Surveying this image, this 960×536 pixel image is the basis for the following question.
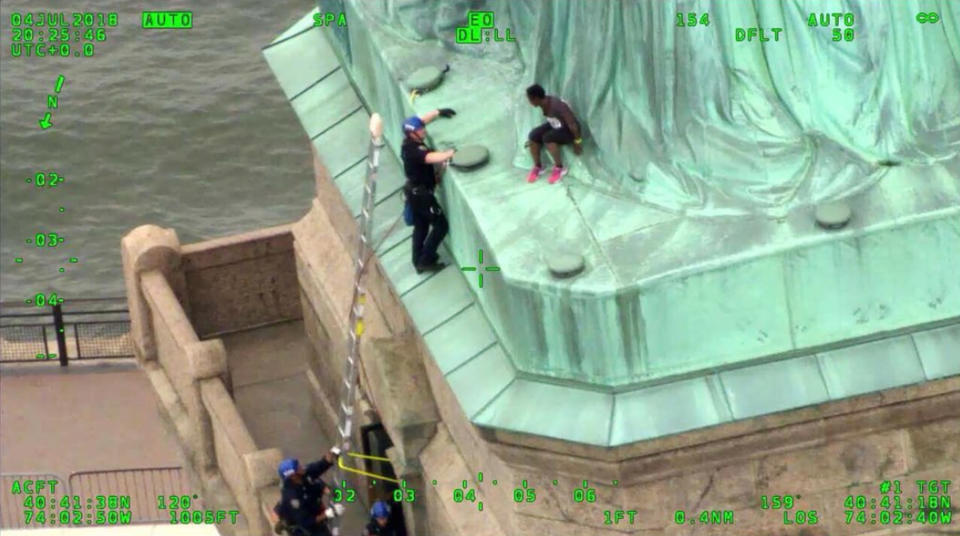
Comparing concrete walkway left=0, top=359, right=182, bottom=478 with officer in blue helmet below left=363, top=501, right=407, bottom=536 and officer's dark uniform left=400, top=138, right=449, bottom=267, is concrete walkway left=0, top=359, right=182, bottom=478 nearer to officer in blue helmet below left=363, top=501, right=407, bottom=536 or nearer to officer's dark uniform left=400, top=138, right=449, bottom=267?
officer in blue helmet below left=363, top=501, right=407, bottom=536

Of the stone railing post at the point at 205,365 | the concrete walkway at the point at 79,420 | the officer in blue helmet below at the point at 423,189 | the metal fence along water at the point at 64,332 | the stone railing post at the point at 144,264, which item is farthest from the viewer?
the metal fence along water at the point at 64,332

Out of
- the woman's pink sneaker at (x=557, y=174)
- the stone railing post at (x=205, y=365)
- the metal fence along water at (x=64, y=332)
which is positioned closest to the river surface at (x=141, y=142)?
the metal fence along water at (x=64, y=332)

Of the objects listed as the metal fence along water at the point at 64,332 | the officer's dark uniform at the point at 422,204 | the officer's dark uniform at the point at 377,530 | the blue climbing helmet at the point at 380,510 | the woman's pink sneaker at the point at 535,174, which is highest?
the woman's pink sneaker at the point at 535,174

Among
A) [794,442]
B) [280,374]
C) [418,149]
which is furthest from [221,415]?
[794,442]

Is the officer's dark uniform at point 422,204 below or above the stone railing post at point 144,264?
above

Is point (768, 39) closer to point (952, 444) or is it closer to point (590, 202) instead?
point (590, 202)

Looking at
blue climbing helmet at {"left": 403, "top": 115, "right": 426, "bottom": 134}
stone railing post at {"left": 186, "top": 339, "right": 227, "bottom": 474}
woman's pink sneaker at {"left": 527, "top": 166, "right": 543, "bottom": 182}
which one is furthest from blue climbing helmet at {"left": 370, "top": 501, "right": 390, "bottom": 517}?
woman's pink sneaker at {"left": 527, "top": 166, "right": 543, "bottom": 182}

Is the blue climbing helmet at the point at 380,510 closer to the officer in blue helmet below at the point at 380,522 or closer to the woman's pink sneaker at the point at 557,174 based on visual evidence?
the officer in blue helmet below at the point at 380,522
